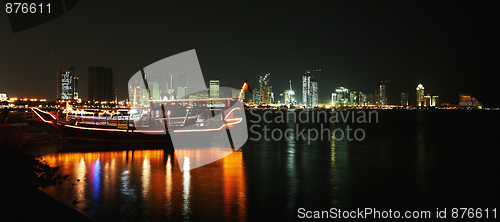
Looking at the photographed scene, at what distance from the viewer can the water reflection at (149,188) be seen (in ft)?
30.8

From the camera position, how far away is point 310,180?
14.0 m

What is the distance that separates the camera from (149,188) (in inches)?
467

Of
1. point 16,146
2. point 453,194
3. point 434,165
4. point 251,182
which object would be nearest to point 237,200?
point 251,182

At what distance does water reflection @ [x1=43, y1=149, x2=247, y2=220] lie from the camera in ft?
30.8

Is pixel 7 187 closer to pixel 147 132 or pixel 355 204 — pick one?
pixel 355 204

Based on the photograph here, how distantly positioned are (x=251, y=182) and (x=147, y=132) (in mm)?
13313
